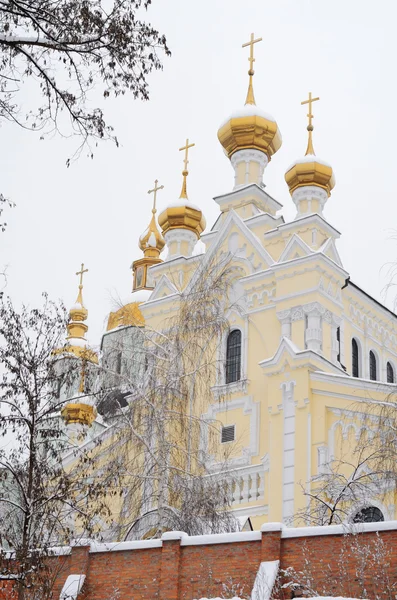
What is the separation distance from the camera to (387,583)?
14.0 metres

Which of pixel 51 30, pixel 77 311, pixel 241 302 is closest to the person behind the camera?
pixel 51 30

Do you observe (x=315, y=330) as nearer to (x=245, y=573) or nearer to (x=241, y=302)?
(x=241, y=302)

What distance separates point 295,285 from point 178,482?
8.42 meters

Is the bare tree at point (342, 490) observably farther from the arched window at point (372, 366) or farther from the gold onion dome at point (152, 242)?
the gold onion dome at point (152, 242)

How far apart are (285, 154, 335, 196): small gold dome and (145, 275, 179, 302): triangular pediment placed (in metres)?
3.96

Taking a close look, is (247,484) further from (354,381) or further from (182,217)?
(182,217)

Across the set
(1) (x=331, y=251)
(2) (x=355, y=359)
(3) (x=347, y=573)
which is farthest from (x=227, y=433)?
(3) (x=347, y=573)

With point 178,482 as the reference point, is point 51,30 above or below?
above

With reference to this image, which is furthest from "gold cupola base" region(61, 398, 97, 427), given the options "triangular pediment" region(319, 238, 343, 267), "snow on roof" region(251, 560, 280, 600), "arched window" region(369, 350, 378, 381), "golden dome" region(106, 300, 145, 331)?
"snow on roof" region(251, 560, 280, 600)

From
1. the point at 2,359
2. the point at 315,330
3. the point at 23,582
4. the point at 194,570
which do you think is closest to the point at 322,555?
the point at 194,570

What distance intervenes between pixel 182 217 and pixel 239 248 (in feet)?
10.6

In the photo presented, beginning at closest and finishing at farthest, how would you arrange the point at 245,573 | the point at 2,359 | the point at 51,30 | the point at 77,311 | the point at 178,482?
1. the point at 51,30
2. the point at 245,573
3. the point at 2,359
4. the point at 178,482
5. the point at 77,311

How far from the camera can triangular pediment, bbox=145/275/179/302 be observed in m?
29.0

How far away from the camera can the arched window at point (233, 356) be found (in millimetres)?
26812
